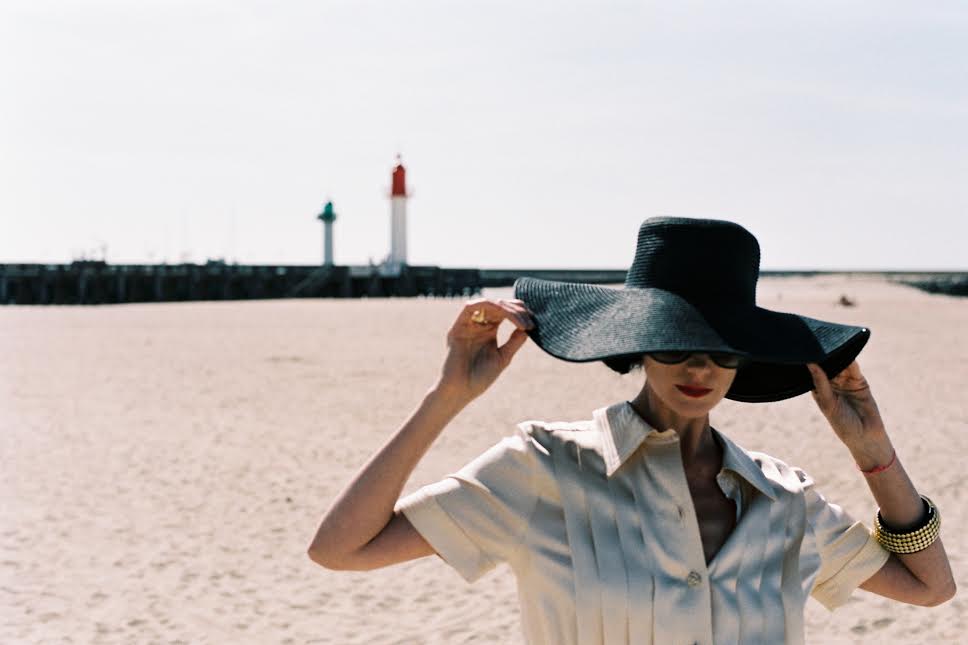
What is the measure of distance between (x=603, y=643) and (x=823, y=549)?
0.51 m

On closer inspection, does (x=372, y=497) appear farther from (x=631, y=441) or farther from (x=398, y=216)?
(x=398, y=216)

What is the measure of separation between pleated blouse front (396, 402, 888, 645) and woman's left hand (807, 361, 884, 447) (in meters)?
0.23

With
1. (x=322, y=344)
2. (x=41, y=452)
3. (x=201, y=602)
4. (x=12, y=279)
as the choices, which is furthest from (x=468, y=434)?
(x=12, y=279)

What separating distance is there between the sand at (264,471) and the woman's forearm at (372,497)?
3.98 m

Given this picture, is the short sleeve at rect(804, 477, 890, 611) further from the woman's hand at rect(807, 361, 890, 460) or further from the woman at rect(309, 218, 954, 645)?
the woman's hand at rect(807, 361, 890, 460)

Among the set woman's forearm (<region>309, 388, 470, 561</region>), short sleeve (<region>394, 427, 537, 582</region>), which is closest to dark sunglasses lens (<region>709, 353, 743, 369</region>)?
short sleeve (<region>394, 427, 537, 582</region>)

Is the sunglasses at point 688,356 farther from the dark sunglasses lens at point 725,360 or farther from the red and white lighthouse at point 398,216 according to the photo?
the red and white lighthouse at point 398,216

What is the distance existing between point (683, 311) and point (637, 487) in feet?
1.00

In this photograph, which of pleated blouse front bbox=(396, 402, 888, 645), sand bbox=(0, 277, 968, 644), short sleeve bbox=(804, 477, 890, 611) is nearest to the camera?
pleated blouse front bbox=(396, 402, 888, 645)

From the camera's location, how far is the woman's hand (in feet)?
6.53

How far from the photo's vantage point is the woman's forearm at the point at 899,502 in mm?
1992

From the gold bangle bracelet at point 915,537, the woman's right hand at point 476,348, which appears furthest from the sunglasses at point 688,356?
the gold bangle bracelet at point 915,537

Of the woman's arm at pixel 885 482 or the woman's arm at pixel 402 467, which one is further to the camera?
the woman's arm at pixel 885 482

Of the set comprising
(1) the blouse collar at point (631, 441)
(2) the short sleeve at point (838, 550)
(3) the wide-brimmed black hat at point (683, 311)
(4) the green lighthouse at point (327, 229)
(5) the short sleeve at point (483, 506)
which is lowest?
(2) the short sleeve at point (838, 550)
